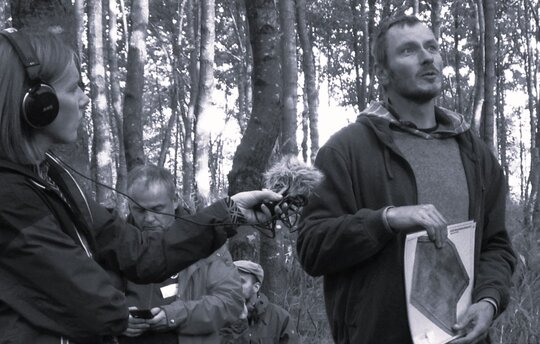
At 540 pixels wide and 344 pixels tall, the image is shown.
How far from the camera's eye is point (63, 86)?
239 cm

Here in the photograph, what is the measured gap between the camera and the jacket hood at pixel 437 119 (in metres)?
3.27

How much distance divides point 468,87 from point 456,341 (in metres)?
30.9

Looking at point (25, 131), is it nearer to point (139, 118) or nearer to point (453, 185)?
point (453, 185)

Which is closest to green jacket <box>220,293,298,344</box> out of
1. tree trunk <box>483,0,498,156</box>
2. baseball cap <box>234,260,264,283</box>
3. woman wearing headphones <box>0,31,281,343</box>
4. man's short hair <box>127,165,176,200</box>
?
baseball cap <box>234,260,264,283</box>

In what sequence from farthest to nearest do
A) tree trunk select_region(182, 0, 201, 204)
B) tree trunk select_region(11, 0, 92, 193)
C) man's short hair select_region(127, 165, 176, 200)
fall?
tree trunk select_region(182, 0, 201, 204), tree trunk select_region(11, 0, 92, 193), man's short hair select_region(127, 165, 176, 200)

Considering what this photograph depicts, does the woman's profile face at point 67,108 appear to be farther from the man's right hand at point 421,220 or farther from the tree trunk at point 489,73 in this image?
the tree trunk at point 489,73

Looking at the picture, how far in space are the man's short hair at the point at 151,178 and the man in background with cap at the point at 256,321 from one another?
1475 millimetres

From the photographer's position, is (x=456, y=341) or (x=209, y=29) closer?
(x=456, y=341)

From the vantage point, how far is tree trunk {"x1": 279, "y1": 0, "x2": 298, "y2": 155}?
10469 millimetres

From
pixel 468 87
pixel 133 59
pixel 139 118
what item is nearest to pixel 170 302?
pixel 139 118

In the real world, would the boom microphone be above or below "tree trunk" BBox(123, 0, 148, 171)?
below

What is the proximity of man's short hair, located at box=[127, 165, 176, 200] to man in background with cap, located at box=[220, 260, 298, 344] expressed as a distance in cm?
147

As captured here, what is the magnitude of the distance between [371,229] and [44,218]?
1285 mm

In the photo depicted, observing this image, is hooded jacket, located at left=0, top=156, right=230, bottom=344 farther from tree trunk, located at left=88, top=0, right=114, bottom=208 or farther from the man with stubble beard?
tree trunk, located at left=88, top=0, right=114, bottom=208
